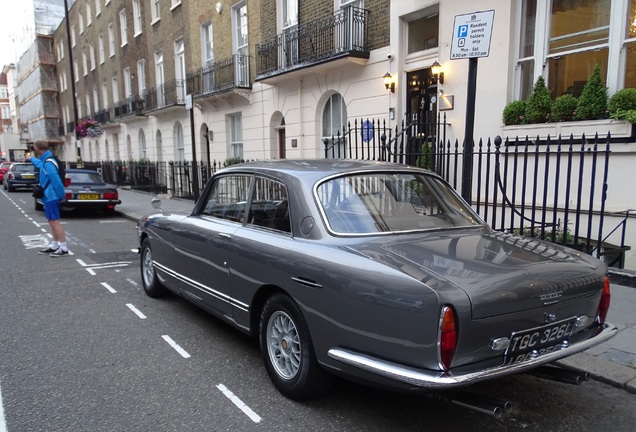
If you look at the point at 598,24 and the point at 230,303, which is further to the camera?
the point at 598,24

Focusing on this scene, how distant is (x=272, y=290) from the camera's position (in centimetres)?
342

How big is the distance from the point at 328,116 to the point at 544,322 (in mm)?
10814

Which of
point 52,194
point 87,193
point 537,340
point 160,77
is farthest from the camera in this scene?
point 160,77

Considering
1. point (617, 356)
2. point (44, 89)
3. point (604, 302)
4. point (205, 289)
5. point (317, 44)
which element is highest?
point (44, 89)

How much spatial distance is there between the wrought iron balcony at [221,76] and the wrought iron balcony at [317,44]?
2.86ft

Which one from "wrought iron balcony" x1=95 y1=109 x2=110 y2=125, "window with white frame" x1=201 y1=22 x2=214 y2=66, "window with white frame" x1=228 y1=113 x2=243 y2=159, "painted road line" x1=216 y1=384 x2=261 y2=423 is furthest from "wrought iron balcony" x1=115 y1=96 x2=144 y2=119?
"painted road line" x1=216 y1=384 x2=261 y2=423

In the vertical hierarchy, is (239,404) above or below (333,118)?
below

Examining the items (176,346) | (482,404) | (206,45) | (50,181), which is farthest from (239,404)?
(206,45)

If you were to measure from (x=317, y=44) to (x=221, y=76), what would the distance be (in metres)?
5.87

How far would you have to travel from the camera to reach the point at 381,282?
252 cm

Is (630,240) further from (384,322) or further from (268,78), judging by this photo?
(268,78)

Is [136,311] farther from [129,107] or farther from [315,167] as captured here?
[129,107]

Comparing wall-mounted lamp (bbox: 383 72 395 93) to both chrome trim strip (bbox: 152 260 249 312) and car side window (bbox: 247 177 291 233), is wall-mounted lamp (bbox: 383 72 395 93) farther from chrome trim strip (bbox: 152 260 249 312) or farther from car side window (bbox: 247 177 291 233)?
car side window (bbox: 247 177 291 233)

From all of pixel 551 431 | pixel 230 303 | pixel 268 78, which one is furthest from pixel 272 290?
pixel 268 78
